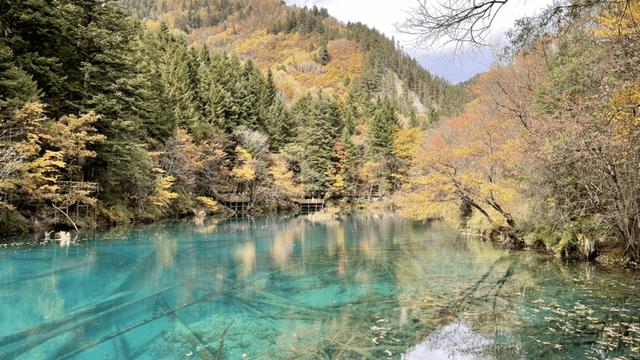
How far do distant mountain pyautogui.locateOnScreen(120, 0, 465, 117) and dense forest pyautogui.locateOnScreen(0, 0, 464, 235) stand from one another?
100 feet

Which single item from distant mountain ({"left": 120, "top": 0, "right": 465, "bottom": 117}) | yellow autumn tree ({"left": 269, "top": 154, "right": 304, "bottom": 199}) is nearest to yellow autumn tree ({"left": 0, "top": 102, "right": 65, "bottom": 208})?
yellow autumn tree ({"left": 269, "top": 154, "right": 304, "bottom": 199})

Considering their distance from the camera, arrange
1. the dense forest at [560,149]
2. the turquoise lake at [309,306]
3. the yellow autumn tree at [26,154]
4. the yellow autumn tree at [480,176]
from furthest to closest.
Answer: the yellow autumn tree at [26,154] < the yellow autumn tree at [480,176] < the turquoise lake at [309,306] < the dense forest at [560,149]

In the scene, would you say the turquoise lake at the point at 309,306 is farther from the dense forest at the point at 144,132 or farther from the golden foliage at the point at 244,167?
the golden foliage at the point at 244,167

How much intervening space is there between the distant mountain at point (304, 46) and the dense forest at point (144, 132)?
30.6 m

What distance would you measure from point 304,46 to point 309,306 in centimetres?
11583

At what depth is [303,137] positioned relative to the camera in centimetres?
4809

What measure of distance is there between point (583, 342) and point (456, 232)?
1639cm

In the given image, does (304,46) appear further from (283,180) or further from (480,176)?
(480,176)

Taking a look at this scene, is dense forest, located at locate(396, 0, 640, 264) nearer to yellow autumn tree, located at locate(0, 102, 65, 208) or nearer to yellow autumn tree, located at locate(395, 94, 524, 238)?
yellow autumn tree, located at locate(395, 94, 524, 238)

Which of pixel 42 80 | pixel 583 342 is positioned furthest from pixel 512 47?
pixel 42 80

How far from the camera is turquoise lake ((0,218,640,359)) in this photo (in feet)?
19.4

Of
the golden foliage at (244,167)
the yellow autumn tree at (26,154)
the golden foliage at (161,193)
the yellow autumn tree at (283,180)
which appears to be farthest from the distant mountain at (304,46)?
the yellow autumn tree at (26,154)

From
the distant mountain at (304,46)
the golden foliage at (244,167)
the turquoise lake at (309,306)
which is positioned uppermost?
the distant mountain at (304,46)

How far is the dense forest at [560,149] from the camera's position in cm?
565
